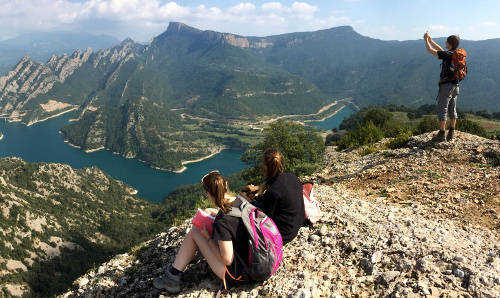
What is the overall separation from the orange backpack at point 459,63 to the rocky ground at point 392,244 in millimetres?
3016

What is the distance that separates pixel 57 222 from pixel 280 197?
118 m

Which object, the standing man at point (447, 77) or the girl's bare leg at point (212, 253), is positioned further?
the standing man at point (447, 77)

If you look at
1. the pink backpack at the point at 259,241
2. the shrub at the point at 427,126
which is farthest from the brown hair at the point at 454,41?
the pink backpack at the point at 259,241

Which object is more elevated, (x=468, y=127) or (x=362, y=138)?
(x=468, y=127)

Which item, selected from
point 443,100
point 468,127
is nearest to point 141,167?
point 468,127

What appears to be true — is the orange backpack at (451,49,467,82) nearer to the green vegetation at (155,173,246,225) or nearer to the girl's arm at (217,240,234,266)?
the girl's arm at (217,240,234,266)

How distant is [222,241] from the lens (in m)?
4.51

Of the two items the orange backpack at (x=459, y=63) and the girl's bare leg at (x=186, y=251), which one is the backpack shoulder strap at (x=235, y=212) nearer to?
the girl's bare leg at (x=186, y=251)

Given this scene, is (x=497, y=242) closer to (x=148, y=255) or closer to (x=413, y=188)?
(x=413, y=188)

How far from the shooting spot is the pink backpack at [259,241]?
15.2 ft

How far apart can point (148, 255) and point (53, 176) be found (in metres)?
137

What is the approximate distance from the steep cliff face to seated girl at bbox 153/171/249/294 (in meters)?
80.4

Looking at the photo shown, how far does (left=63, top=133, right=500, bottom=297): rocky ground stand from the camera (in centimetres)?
479

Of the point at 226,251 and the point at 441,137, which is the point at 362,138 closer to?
the point at 441,137
